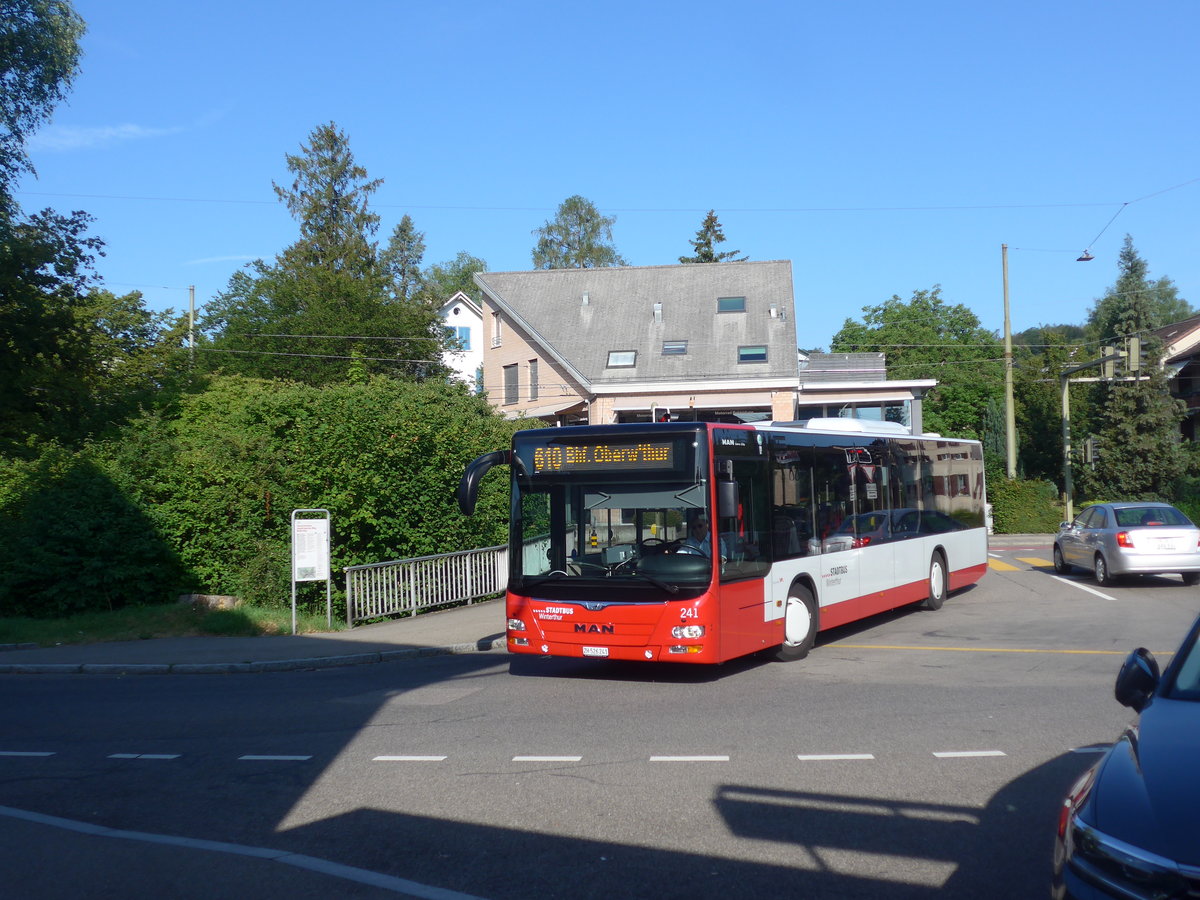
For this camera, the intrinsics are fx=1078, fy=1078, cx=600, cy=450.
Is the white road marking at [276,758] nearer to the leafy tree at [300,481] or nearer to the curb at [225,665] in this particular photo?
the curb at [225,665]

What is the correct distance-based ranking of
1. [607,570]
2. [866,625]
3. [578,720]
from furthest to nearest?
[866,625] < [607,570] < [578,720]

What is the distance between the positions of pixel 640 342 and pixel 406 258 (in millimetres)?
29107

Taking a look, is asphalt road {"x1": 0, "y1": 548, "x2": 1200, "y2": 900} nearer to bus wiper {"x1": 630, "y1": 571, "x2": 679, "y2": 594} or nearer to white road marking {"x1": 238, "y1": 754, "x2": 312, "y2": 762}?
white road marking {"x1": 238, "y1": 754, "x2": 312, "y2": 762}

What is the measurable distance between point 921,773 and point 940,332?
7095 cm

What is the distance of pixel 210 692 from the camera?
12.1m

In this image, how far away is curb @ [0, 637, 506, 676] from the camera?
44.7 ft

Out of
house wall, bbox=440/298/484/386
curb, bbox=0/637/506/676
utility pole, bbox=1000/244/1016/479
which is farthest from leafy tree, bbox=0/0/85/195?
house wall, bbox=440/298/484/386

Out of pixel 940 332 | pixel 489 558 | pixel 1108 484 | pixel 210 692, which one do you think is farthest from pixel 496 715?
pixel 940 332

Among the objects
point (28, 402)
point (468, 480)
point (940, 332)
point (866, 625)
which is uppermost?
point (940, 332)

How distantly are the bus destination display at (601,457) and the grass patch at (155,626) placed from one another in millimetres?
6652

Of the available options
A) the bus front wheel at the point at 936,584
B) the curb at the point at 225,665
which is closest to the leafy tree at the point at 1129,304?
the bus front wheel at the point at 936,584

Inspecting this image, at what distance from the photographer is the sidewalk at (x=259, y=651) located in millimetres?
13789

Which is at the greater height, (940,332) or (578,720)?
(940,332)

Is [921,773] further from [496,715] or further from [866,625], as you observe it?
[866,625]
